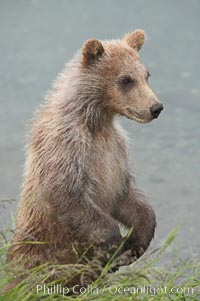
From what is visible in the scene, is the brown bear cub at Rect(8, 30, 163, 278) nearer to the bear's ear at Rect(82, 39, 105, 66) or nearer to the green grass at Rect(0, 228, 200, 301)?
the bear's ear at Rect(82, 39, 105, 66)

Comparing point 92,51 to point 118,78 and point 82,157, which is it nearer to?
point 118,78

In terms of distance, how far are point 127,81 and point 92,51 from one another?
0.92 feet

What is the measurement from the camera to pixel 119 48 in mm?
6402

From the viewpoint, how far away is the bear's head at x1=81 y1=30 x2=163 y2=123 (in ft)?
20.5

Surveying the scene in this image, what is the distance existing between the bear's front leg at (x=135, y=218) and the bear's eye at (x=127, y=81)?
71 centimetres

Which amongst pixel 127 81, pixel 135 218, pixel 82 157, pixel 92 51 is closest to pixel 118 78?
pixel 127 81

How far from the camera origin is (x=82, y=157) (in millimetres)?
6141

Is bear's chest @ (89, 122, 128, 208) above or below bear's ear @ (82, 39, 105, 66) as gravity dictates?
below

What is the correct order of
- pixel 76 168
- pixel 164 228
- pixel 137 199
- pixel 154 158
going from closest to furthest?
pixel 76 168
pixel 137 199
pixel 164 228
pixel 154 158

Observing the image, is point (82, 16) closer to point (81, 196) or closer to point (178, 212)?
point (178, 212)

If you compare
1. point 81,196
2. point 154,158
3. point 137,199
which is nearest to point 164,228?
point 154,158

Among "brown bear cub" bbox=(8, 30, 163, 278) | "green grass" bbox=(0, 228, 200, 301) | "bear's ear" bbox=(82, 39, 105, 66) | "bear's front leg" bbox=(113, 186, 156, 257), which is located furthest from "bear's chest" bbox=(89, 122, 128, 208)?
"green grass" bbox=(0, 228, 200, 301)

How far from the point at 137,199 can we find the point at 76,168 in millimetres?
675

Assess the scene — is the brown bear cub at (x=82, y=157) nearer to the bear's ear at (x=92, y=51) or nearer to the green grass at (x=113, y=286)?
the bear's ear at (x=92, y=51)
